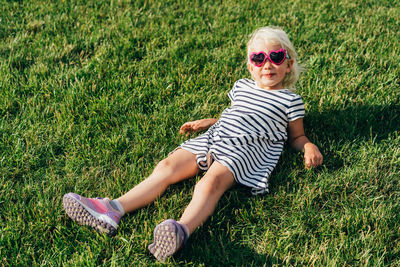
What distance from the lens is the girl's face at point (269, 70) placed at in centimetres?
327

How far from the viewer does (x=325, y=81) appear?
13.6ft

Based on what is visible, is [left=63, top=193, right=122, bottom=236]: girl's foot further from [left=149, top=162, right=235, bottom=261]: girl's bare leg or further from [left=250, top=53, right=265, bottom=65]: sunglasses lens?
[left=250, top=53, right=265, bottom=65]: sunglasses lens

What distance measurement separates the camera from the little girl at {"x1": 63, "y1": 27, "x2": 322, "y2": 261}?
261 centimetres

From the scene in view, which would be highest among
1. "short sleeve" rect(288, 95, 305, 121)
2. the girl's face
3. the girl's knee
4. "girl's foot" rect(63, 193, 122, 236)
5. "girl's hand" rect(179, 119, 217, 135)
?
the girl's face

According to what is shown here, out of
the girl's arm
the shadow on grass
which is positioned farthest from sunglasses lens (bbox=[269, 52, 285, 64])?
the shadow on grass

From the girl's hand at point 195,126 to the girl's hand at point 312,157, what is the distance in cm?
84

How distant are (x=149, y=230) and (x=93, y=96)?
1.78 metres

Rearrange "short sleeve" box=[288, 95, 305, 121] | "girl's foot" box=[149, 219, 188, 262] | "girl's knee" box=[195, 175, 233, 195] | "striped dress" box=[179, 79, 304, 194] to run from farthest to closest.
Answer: "short sleeve" box=[288, 95, 305, 121] → "striped dress" box=[179, 79, 304, 194] → "girl's knee" box=[195, 175, 233, 195] → "girl's foot" box=[149, 219, 188, 262]

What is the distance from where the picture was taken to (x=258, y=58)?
128 inches

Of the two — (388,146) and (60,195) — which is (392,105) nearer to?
(388,146)

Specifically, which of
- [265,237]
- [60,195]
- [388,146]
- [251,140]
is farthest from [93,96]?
[388,146]

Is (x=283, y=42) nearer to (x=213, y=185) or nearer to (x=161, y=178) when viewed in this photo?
(x=213, y=185)

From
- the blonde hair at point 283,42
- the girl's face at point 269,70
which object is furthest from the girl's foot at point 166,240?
the blonde hair at point 283,42

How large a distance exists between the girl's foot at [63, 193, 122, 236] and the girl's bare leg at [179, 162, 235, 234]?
1.41ft
